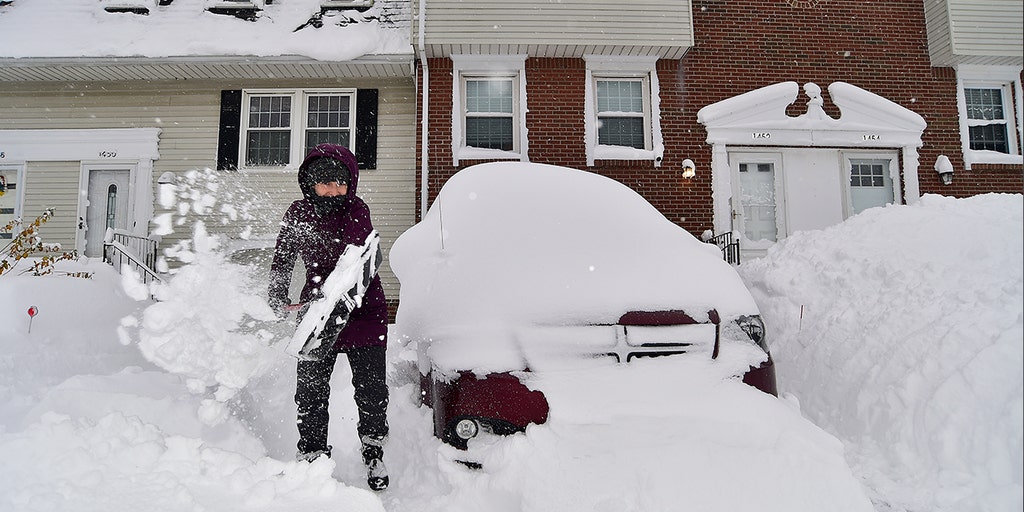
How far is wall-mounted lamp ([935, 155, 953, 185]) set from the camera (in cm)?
935

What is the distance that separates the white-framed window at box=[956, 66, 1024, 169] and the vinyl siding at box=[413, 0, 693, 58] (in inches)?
194

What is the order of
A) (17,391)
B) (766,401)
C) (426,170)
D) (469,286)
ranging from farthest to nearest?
(426,170) < (17,391) < (469,286) < (766,401)

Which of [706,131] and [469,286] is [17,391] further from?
[706,131]

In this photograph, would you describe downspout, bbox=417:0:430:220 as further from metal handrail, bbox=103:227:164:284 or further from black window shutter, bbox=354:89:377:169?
metal handrail, bbox=103:227:164:284

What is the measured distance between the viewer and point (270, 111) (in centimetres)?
984

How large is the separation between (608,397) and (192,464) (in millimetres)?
1904

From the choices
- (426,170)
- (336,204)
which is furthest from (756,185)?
(336,204)

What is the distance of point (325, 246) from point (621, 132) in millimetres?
7413

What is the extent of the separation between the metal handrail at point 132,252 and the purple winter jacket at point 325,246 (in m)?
5.09

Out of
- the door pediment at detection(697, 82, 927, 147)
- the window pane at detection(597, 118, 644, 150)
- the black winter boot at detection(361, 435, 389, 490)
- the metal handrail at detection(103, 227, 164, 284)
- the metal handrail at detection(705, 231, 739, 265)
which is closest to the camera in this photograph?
the black winter boot at detection(361, 435, 389, 490)

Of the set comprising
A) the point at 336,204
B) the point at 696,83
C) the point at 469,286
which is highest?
the point at 696,83

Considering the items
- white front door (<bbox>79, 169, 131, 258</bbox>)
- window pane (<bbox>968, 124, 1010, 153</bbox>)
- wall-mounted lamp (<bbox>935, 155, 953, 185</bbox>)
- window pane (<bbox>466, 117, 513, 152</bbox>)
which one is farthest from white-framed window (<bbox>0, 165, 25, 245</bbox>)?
window pane (<bbox>968, 124, 1010, 153</bbox>)

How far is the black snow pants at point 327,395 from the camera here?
2857 millimetres

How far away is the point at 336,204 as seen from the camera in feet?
9.59
